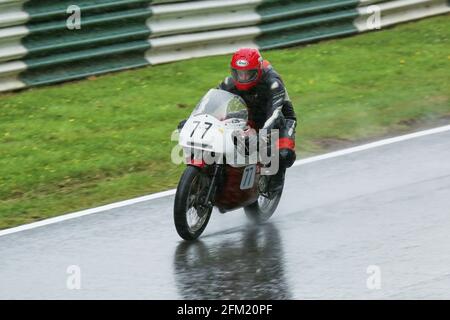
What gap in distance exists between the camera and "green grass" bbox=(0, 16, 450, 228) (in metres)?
11.0

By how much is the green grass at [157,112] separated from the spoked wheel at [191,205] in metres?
1.45

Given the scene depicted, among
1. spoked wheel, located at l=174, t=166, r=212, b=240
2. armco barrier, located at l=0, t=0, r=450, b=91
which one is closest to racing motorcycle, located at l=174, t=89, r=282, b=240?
spoked wheel, located at l=174, t=166, r=212, b=240

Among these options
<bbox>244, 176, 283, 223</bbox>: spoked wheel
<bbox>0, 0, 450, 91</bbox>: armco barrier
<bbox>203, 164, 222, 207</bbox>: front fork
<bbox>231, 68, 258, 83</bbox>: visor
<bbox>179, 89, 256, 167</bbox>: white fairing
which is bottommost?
<bbox>244, 176, 283, 223</bbox>: spoked wheel

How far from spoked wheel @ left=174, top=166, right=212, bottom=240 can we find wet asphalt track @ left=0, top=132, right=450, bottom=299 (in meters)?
0.13

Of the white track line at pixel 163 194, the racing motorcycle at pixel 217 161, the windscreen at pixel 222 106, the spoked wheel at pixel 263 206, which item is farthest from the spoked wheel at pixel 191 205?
the white track line at pixel 163 194

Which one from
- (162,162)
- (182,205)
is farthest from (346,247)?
(162,162)

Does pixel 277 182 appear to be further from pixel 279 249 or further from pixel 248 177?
pixel 279 249

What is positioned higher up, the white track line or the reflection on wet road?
the white track line

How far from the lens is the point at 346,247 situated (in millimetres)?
9023

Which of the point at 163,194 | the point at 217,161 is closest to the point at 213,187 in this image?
the point at 217,161

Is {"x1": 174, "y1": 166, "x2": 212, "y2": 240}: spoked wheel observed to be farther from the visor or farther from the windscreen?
the visor

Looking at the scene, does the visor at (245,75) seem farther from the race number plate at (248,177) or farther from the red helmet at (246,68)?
the race number plate at (248,177)

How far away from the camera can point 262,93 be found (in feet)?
32.3
